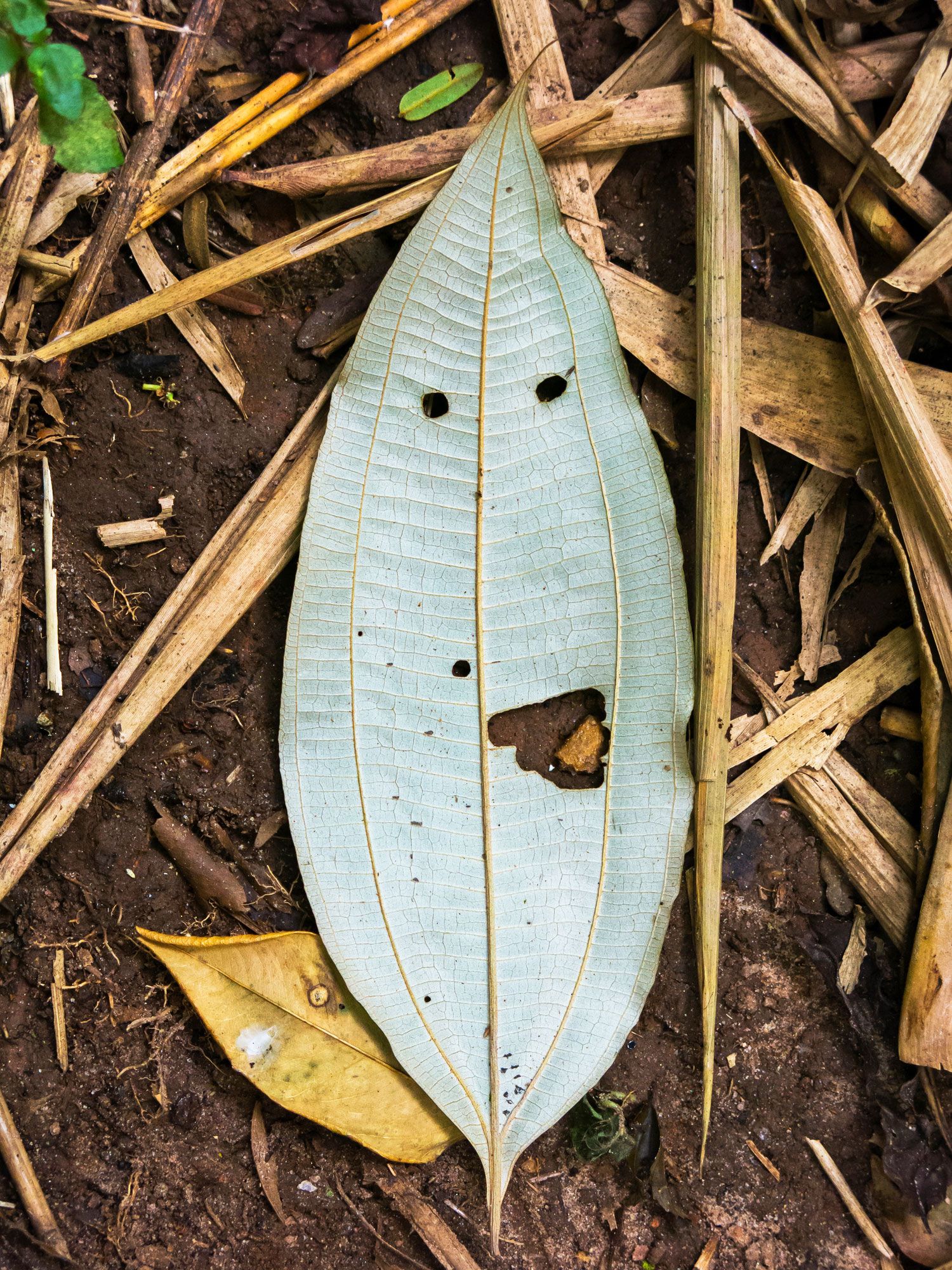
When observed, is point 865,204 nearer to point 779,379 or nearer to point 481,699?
point 779,379

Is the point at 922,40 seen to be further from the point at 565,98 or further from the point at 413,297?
the point at 413,297

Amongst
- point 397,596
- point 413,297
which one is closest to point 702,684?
point 397,596

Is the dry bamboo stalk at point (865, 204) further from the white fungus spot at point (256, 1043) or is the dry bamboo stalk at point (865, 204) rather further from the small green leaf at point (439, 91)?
the white fungus spot at point (256, 1043)

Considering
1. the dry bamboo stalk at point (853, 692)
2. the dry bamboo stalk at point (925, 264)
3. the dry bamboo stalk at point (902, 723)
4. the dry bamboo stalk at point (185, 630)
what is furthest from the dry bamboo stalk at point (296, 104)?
the dry bamboo stalk at point (902, 723)

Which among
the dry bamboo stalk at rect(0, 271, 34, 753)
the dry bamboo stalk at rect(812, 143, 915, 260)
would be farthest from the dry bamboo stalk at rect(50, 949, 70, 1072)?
the dry bamboo stalk at rect(812, 143, 915, 260)

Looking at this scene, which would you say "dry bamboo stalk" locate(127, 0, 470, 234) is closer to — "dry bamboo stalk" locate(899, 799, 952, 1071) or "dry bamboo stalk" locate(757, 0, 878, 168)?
"dry bamboo stalk" locate(757, 0, 878, 168)

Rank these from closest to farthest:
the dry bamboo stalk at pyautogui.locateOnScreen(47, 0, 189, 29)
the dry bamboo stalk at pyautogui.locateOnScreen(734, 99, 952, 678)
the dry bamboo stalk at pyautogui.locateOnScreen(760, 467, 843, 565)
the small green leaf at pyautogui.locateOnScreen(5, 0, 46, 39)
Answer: the small green leaf at pyautogui.locateOnScreen(5, 0, 46, 39) < the dry bamboo stalk at pyautogui.locateOnScreen(47, 0, 189, 29) < the dry bamboo stalk at pyautogui.locateOnScreen(734, 99, 952, 678) < the dry bamboo stalk at pyautogui.locateOnScreen(760, 467, 843, 565)
